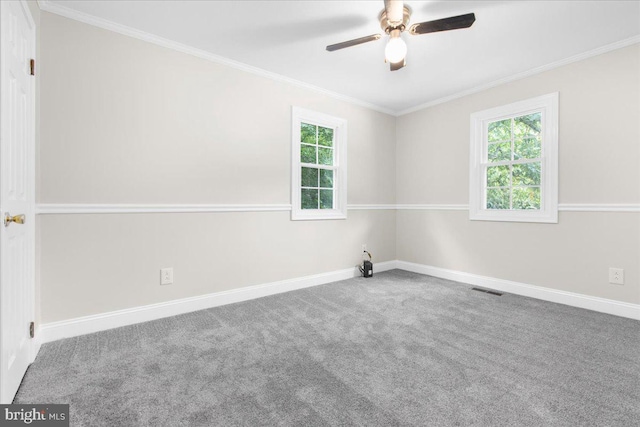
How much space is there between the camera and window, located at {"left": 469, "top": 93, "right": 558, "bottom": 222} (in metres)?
3.23

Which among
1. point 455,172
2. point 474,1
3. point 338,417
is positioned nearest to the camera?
point 338,417

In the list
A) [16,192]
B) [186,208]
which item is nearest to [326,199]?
[186,208]

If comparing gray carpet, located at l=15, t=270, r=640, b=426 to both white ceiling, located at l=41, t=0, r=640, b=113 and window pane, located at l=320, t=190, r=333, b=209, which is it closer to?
window pane, located at l=320, t=190, r=333, b=209

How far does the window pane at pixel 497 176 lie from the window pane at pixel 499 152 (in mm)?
105

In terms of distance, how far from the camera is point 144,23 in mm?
2480

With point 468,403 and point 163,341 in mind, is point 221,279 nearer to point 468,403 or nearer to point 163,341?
point 163,341

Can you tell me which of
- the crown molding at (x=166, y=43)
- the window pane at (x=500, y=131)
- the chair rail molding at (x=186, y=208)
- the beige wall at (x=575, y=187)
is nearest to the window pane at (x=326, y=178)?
the chair rail molding at (x=186, y=208)

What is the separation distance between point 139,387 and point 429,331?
6.59 ft

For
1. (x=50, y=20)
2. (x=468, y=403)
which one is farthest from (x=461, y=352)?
(x=50, y=20)

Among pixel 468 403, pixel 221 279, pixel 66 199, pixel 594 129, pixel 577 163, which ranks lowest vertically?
pixel 468 403

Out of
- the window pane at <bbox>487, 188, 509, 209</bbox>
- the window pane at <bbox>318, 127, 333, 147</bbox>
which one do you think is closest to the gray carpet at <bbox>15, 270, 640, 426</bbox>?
the window pane at <bbox>487, 188, 509, 209</bbox>

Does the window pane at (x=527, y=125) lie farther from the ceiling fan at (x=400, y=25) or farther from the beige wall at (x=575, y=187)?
the ceiling fan at (x=400, y=25)

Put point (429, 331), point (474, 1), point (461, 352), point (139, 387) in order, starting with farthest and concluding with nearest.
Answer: point (429, 331), point (474, 1), point (461, 352), point (139, 387)

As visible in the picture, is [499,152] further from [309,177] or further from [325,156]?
[309,177]
